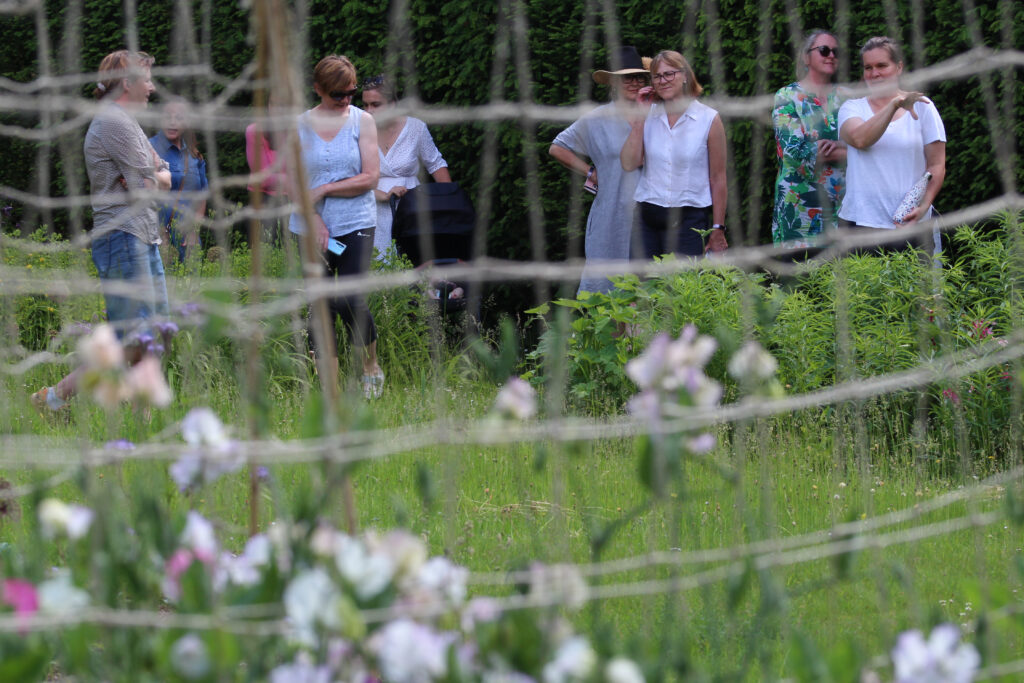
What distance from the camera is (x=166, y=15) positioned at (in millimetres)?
7223

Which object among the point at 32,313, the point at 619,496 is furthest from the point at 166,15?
the point at 619,496

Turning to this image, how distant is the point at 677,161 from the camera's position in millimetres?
4391

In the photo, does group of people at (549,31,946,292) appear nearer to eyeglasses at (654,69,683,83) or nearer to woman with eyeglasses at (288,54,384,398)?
eyeglasses at (654,69,683,83)

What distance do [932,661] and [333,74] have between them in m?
3.66

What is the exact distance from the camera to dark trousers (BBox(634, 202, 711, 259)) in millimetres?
4570

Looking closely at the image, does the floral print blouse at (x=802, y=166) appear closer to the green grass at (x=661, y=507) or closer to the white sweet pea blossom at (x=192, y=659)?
the green grass at (x=661, y=507)

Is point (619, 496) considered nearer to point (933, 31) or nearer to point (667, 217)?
point (667, 217)

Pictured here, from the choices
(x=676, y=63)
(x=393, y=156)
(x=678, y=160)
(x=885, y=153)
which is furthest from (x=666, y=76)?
(x=393, y=156)

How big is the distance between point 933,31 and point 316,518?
4.69 metres

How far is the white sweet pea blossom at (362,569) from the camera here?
110 cm

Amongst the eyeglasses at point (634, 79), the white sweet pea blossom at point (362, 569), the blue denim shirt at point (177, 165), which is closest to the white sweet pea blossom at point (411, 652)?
the white sweet pea blossom at point (362, 569)

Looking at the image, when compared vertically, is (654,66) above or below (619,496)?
above

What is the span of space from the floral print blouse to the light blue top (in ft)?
5.48

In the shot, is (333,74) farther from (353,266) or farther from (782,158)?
(782,158)
